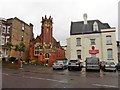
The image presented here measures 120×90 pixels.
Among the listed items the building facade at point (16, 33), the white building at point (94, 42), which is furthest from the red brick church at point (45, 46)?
the white building at point (94, 42)

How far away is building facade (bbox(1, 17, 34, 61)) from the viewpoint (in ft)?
147

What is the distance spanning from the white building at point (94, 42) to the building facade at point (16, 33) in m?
15.8

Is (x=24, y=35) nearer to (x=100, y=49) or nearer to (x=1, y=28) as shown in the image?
(x=1, y=28)

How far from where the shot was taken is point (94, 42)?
3672 cm

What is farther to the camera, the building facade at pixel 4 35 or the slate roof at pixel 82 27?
the building facade at pixel 4 35

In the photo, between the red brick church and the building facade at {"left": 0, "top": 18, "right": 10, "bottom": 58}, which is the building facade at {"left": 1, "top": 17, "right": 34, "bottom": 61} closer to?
the building facade at {"left": 0, "top": 18, "right": 10, "bottom": 58}

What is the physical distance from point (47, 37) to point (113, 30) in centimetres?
1751

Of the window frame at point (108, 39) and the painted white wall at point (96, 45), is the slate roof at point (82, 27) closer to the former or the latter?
the painted white wall at point (96, 45)

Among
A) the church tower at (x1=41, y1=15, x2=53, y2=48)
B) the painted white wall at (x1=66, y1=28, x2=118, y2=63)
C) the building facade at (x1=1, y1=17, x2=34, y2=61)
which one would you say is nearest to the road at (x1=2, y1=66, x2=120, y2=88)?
the painted white wall at (x1=66, y1=28, x2=118, y2=63)

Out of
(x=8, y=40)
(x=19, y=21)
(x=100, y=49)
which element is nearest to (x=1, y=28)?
(x=8, y=40)

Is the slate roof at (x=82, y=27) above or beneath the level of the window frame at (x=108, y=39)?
above

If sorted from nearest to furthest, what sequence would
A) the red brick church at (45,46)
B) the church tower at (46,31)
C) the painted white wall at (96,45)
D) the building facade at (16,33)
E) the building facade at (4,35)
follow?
the painted white wall at (96,45), the building facade at (4,35), the building facade at (16,33), the red brick church at (45,46), the church tower at (46,31)

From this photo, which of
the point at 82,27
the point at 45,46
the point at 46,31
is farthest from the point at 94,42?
the point at 46,31

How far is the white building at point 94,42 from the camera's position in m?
35.9
